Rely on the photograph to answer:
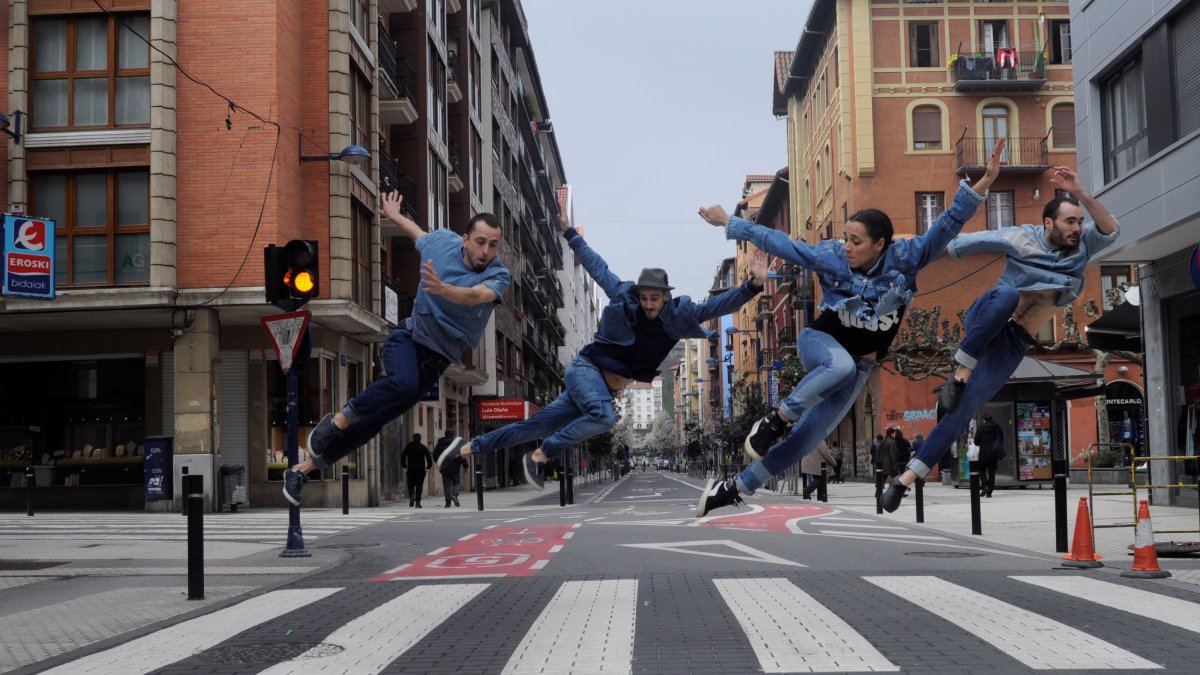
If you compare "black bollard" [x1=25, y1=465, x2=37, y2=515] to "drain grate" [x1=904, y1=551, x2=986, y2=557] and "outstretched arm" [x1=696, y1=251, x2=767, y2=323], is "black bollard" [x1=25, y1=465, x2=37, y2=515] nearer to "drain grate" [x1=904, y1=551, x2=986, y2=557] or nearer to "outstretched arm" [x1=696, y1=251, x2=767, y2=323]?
"drain grate" [x1=904, y1=551, x2=986, y2=557]

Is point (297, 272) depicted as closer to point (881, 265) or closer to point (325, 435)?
point (325, 435)

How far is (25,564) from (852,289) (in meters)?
12.3

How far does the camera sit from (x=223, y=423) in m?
30.0

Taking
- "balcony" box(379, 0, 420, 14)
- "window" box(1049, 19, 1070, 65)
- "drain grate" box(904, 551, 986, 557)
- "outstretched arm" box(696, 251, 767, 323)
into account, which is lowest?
"drain grate" box(904, 551, 986, 557)

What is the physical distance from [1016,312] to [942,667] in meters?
2.56

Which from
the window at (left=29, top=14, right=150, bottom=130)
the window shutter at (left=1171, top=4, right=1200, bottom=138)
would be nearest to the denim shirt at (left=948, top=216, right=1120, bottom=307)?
the window shutter at (left=1171, top=4, right=1200, bottom=138)

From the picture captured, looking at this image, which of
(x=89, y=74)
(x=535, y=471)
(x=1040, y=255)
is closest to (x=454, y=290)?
(x=535, y=471)

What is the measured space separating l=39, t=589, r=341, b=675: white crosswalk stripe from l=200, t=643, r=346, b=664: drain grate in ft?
0.73

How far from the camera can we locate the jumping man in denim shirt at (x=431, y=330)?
28.6 ft

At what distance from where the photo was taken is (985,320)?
8.23m

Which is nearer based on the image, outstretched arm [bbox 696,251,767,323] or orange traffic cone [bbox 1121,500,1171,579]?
outstretched arm [bbox 696,251,767,323]

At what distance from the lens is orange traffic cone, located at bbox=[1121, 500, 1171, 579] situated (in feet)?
41.0

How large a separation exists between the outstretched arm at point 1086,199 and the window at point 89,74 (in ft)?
80.5

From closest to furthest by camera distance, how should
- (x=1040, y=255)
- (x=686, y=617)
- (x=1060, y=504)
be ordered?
(x=1040, y=255) → (x=686, y=617) → (x=1060, y=504)
